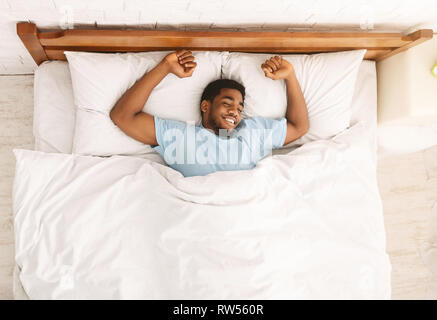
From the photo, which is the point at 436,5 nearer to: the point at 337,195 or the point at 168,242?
the point at 337,195

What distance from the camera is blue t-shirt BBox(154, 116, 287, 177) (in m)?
1.44

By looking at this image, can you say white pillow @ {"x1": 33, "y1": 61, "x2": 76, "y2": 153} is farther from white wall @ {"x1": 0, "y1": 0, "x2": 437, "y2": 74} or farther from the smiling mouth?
the smiling mouth

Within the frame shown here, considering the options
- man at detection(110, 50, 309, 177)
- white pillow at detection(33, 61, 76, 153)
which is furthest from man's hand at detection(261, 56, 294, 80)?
white pillow at detection(33, 61, 76, 153)

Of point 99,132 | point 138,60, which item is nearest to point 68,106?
point 99,132

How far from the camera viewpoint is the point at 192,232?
1234mm

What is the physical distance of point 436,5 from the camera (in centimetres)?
141

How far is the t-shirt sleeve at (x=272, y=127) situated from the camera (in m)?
1.52

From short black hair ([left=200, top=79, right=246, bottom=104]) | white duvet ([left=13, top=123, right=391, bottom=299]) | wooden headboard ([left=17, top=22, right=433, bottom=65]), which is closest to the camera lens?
white duvet ([left=13, top=123, right=391, bottom=299])

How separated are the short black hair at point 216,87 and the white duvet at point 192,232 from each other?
340 millimetres

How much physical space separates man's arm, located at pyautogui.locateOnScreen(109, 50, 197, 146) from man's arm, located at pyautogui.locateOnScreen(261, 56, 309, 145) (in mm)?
327

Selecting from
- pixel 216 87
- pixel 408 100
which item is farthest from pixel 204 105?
pixel 408 100

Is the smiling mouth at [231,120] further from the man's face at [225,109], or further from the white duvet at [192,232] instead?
the white duvet at [192,232]

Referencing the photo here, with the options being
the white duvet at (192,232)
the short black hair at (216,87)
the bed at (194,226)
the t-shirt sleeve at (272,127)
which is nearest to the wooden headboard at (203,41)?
the bed at (194,226)
